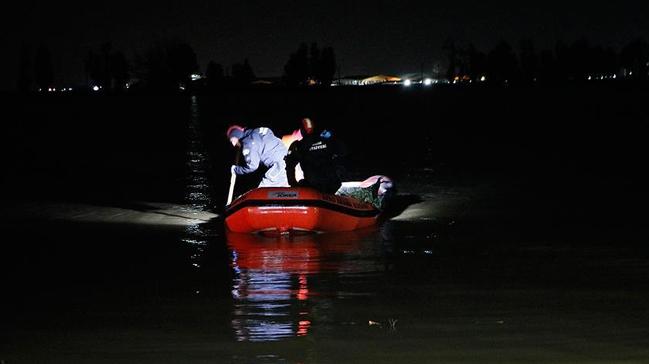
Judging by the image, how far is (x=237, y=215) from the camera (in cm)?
1680

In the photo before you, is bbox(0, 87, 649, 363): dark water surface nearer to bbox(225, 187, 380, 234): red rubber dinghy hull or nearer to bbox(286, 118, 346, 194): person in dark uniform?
bbox(225, 187, 380, 234): red rubber dinghy hull

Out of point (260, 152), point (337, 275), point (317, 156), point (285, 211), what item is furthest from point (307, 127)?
point (337, 275)

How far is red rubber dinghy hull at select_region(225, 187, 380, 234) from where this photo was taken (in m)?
16.4

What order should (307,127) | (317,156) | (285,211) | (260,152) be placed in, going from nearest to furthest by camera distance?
(285,211) < (307,127) < (317,156) < (260,152)

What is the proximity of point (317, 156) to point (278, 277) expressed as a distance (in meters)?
4.70

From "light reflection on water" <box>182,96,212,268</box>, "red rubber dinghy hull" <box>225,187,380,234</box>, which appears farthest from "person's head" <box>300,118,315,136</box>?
"light reflection on water" <box>182,96,212,268</box>

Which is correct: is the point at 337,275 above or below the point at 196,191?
above

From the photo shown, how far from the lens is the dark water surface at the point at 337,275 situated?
9.26 metres

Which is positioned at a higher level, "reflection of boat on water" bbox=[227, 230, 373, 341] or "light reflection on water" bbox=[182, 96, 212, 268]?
"reflection of boat on water" bbox=[227, 230, 373, 341]

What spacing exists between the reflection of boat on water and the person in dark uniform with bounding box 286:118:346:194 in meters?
0.87

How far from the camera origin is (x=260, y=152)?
17.6m

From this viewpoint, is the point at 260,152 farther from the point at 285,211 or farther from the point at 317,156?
the point at 285,211

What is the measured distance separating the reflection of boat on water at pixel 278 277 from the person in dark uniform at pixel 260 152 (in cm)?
110

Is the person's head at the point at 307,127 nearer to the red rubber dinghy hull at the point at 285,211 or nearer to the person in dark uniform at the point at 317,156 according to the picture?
the person in dark uniform at the point at 317,156
